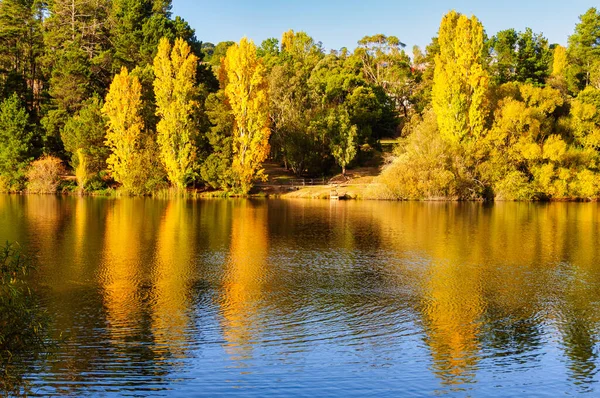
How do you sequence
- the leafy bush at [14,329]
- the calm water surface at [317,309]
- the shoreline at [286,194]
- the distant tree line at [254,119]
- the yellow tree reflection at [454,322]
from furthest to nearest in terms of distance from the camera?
the shoreline at [286,194] < the distant tree line at [254,119] < the yellow tree reflection at [454,322] < the calm water surface at [317,309] < the leafy bush at [14,329]

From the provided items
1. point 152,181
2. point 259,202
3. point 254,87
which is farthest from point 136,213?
point 254,87

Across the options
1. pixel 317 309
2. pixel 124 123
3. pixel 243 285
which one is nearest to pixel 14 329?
pixel 317 309

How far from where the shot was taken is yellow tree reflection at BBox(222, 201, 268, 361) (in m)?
14.4

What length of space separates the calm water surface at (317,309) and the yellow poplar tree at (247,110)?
26.2 metres

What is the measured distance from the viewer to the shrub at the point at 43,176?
62844mm

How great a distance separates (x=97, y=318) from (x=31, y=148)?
2171 inches

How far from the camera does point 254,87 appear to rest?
61.7 metres

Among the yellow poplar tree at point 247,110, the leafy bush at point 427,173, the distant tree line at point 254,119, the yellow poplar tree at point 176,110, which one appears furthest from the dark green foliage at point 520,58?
the yellow poplar tree at point 176,110

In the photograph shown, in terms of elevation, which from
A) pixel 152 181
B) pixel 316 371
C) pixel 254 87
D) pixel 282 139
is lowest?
pixel 316 371

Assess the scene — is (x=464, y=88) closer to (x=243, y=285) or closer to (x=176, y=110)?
(x=176, y=110)

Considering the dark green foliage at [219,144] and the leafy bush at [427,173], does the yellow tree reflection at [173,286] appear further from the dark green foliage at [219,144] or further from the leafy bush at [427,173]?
the leafy bush at [427,173]

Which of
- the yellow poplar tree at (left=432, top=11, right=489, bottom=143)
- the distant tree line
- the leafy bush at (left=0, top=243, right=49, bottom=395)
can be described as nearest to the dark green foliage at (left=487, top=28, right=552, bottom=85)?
the distant tree line

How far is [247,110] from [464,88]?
22114mm

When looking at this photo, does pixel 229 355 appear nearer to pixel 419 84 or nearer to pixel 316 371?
pixel 316 371
